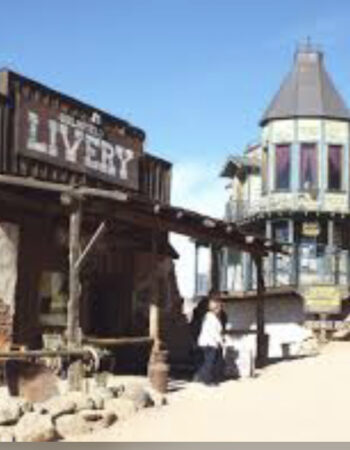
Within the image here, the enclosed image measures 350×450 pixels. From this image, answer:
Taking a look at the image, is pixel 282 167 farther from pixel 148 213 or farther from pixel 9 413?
pixel 9 413

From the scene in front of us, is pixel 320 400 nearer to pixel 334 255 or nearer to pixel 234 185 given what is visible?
pixel 334 255

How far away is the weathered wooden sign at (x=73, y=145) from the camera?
58.2ft

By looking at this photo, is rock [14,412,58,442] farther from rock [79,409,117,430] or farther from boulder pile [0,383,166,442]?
rock [79,409,117,430]

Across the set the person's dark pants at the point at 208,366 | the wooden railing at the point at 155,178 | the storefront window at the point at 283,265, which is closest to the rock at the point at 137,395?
the person's dark pants at the point at 208,366

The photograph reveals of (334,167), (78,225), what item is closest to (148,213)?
(78,225)

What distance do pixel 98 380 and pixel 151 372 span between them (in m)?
1.52

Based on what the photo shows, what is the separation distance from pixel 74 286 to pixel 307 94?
27822mm

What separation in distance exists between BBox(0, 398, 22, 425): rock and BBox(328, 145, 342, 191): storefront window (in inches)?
1110

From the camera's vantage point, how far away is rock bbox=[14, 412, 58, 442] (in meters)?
11.1

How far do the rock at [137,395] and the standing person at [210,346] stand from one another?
2.59 metres

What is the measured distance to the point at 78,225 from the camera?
1422 centimetres

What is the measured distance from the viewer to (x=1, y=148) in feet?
55.9

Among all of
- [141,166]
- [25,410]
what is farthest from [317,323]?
[25,410]

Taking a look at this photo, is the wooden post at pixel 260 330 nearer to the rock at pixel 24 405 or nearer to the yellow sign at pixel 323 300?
the rock at pixel 24 405
